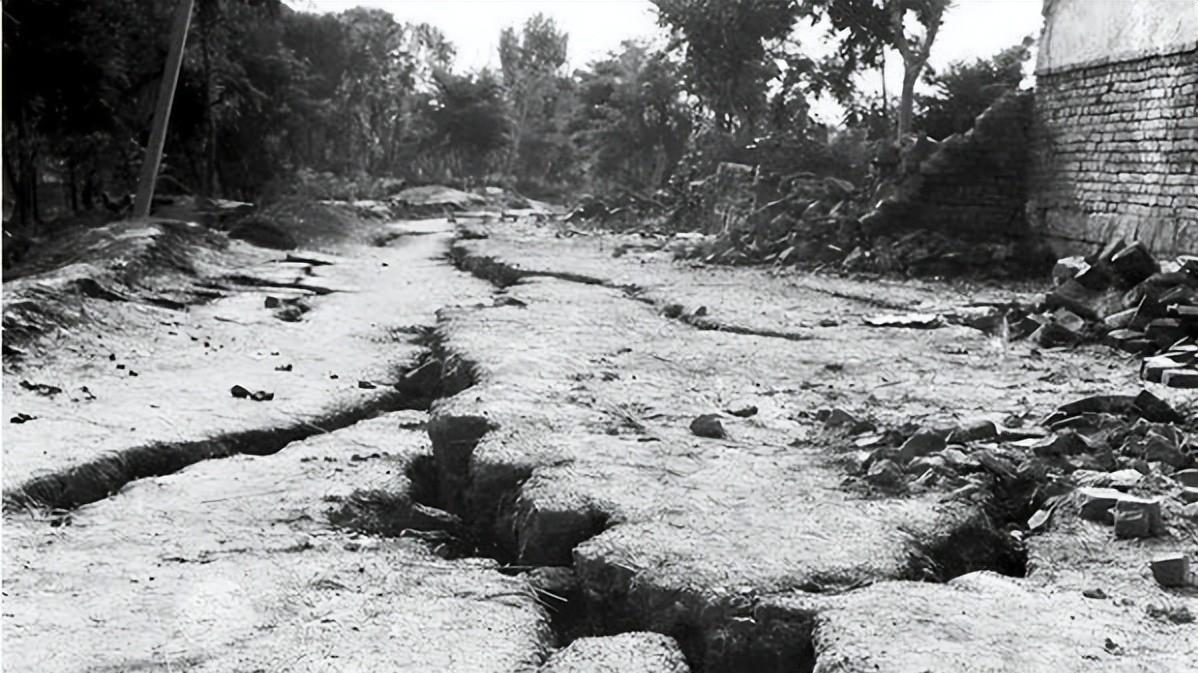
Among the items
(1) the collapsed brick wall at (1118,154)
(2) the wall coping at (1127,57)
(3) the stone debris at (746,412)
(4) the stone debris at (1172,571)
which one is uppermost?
(2) the wall coping at (1127,57)

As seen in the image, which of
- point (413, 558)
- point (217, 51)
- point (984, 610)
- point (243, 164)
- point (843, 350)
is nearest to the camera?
point (984, 610)

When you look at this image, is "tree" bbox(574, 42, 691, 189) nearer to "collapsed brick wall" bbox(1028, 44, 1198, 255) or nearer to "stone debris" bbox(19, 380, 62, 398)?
"collapsed brick wall" bbox(1028, 44, 1198, 255)

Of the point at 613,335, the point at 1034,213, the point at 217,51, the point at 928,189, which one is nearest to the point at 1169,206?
the point at 1034,213

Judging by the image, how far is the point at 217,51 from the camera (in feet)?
65.5

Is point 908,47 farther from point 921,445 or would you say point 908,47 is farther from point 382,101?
point 382,101

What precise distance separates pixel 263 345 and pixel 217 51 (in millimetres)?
14855

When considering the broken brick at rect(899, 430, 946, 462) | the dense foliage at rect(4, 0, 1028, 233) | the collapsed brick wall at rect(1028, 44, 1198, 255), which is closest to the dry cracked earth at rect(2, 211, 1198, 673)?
the broken brick at rect(899, 430, 946, 462)

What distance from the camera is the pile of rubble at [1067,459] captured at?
10.9 ft

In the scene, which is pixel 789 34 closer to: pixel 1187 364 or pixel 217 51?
pixel 217 51

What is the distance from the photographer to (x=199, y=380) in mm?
5660

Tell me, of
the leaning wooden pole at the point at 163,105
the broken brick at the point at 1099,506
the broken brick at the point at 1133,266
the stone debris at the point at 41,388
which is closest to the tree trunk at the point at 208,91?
the leaning wooden pole at the point at 163,105

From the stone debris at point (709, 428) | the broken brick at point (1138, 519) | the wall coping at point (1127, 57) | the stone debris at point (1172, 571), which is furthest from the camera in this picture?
the wall coping at point (1127, 57)

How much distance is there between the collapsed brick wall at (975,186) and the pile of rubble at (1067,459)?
7.65m

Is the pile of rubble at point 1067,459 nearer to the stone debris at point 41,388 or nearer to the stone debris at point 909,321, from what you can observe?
the stone debris at point 909,321
